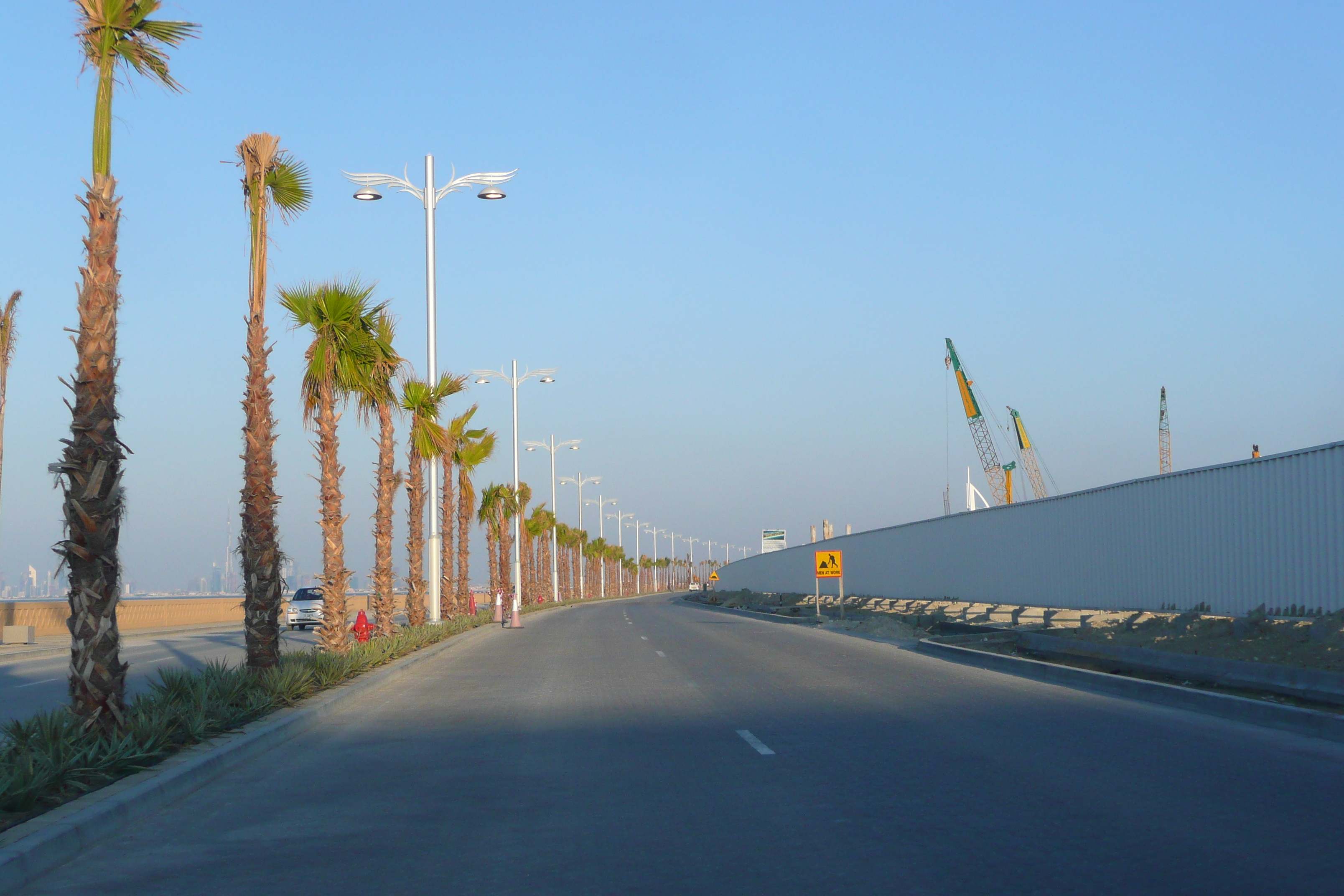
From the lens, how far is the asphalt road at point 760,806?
6527mm

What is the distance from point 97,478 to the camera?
33.3ft

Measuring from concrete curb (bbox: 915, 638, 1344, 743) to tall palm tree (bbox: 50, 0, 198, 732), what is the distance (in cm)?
1089

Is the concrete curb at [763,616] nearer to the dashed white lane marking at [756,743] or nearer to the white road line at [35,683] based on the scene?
the white road line at [35,683]

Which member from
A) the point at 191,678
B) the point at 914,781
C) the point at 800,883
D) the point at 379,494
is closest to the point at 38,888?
the point at 800,883

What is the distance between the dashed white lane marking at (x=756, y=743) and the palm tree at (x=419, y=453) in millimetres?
18299

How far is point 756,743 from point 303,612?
118ft

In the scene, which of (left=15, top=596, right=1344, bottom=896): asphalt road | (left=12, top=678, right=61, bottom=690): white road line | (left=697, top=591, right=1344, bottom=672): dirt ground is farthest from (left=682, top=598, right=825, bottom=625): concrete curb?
(left=15, top=596, right=1344, bottom=896): asphalt road

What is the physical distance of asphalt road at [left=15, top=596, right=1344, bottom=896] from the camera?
6527 mm

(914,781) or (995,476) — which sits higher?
(995,476)

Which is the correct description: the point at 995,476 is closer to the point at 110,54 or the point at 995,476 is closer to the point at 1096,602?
the point at 1096,602

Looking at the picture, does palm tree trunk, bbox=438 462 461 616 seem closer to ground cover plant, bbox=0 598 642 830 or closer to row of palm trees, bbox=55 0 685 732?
row of palm trees, bbox=55 0 685 732

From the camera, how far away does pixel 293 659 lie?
57.8 feet

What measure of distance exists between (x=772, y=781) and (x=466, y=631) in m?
27.6

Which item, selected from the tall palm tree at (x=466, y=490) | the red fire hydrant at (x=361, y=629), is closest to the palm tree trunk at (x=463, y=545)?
the tall palm tree at (x=466, y=490)
